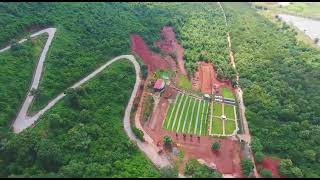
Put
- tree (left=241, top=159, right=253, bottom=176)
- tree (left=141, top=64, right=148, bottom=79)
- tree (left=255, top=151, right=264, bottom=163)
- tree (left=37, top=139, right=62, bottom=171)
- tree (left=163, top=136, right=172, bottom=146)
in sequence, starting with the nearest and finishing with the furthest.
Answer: tree (left=37, top=139, right=62, bottom=171), tree (left=241, top=159, right=253, bottom=176), tree (left=255, top=151, right=264, bottom=163), tree (left=163, top=136, right=172, bottom=146), tree (left=141, top=64, right=148, bottom=79)

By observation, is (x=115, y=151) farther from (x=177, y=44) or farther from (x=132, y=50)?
(x=177, y=44)

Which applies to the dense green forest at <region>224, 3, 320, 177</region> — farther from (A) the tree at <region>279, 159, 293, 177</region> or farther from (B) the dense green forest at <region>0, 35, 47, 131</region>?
(B) the dense green forest at <region>0, 35, 47, 131</region>

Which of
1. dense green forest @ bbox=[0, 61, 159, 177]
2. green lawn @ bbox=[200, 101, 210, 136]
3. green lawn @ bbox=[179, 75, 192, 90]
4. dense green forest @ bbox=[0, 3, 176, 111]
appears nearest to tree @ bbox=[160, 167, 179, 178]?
dense green forest @ bbox=[0, 61, 159, 177]

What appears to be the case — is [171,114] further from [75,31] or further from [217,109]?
[75,31]

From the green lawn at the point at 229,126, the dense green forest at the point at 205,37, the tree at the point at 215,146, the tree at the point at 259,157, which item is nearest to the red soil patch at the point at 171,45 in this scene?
the dense green forest at the point at 205,37

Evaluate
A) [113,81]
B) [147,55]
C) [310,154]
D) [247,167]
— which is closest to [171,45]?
[147,55]
